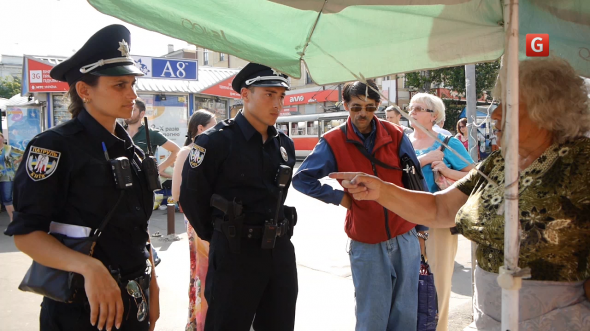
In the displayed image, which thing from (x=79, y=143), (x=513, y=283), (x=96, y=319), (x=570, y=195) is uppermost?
(x=79, y=143)

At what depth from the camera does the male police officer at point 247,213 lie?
102 inches

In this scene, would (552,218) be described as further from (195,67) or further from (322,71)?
(195,67)

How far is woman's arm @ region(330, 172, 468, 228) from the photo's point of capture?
92.7 inches

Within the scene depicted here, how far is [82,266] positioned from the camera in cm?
172

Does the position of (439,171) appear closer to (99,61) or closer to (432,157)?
(432,157)

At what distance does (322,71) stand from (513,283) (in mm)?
1463

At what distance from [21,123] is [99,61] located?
14.4 metres

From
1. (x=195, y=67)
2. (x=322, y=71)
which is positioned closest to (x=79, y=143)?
(x=322, y=71)

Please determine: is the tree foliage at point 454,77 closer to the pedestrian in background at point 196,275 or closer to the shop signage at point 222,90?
the shop signage at point 222,90

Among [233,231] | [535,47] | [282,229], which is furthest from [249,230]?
[535,47]

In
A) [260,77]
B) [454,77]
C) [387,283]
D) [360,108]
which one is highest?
[454,77]

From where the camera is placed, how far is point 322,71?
252cm

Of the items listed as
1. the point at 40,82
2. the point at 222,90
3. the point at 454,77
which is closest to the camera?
the point at 40,82

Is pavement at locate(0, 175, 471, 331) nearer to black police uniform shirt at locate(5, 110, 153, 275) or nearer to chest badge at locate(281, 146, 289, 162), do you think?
chest badge at locate(281, 146, 289, 162)
